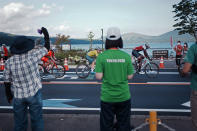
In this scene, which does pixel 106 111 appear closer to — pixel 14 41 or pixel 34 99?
pixel 34 99

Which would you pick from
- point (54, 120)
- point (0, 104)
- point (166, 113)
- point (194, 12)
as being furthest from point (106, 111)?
point (194, 12)

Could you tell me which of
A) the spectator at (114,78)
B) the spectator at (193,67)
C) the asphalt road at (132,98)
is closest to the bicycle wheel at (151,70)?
the asphalt road at (132,98)

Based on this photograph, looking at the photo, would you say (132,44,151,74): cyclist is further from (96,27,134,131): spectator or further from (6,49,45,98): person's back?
(6,49,45,98): person's back

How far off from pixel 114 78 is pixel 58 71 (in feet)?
28.5

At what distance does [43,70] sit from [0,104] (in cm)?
425

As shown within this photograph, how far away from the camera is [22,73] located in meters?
2.79

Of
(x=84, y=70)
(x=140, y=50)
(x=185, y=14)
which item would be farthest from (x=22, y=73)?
(x=185, y=14)

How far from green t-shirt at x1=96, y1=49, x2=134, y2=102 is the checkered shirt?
1067mm

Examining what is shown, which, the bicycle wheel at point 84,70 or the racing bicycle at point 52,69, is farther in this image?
the bicycle wheel at point 84,70

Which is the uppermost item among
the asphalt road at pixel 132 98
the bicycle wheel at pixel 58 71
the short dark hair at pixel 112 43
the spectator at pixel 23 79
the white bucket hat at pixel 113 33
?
the white bucket hat at pixel 113 33

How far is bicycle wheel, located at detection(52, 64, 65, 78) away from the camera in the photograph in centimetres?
1071

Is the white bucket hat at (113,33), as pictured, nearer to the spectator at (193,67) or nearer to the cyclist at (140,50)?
the spectator at (193,67)

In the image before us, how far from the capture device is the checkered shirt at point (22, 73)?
2779mm

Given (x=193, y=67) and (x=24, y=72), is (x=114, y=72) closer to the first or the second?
(x=193, y=67)
